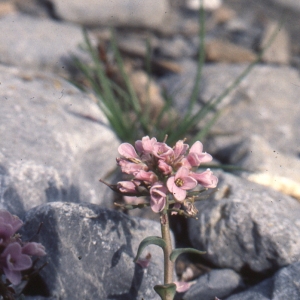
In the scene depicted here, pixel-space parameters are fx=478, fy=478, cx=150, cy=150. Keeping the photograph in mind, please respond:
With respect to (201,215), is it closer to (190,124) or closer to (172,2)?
(190,124)

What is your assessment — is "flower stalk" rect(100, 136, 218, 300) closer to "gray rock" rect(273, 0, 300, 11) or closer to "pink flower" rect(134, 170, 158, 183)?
"pink flower" rect(134, 170, 158, 183)

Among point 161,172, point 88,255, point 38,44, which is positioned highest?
point 161,172

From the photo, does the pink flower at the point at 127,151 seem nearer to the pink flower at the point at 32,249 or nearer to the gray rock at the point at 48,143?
the pink flower at the point at 32,249

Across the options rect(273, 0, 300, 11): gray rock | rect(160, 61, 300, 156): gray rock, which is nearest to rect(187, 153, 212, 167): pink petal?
rect(160, 61, 300, 156): gray rock

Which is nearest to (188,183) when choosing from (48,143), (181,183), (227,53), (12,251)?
(181,183)

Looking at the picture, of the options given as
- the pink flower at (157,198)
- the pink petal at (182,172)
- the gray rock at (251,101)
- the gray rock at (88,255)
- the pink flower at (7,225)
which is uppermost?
the pink petal at (182,172)

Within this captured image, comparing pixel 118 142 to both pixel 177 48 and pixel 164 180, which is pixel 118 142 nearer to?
pixel 164 180

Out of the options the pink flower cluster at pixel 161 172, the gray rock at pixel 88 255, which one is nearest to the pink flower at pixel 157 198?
the pink flower cluster at pixel 161 172
